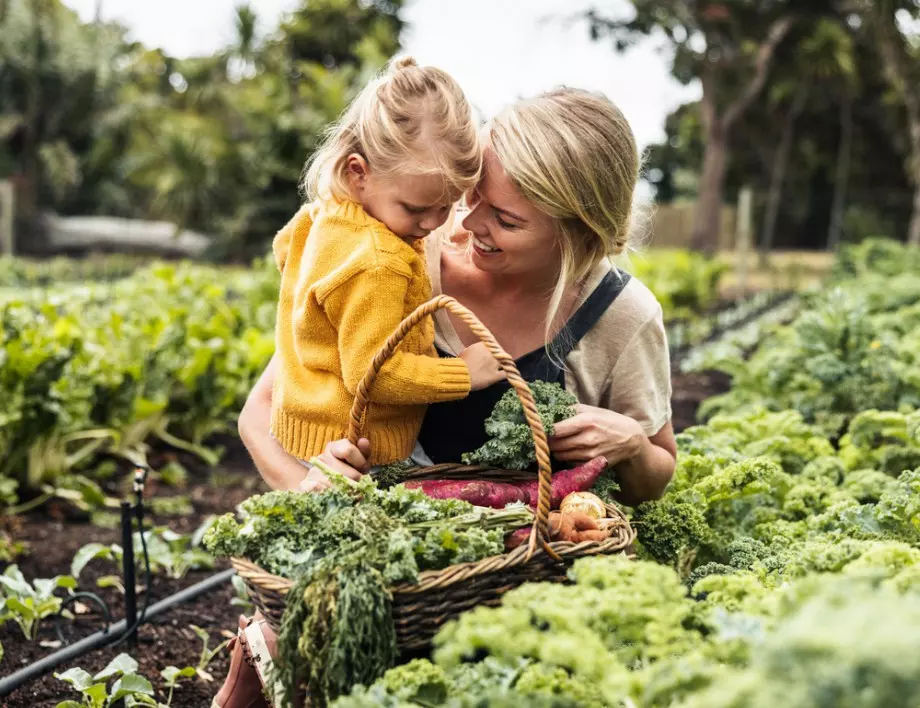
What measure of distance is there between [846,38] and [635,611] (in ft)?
76.2

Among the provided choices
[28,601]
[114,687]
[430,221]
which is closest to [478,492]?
[430,221]

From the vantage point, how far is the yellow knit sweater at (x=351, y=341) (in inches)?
92.2

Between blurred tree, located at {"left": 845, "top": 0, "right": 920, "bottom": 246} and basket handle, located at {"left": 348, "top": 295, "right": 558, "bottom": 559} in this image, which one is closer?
basket handle, located at {"left": 348, "top": 295, "right": 558, "bottom": 559}

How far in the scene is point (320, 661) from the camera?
68.6 inches

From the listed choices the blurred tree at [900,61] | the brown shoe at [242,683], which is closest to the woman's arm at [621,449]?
the brown shoe at [242,683]

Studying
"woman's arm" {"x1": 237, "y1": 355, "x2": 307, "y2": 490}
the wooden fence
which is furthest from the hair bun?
the wooden fence

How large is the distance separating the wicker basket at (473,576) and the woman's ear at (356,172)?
499mm

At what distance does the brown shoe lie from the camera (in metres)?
2.38

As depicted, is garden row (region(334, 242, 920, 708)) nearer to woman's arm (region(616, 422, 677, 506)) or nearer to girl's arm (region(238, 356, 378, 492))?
woman's arm (region(616, 422, 677, 506))

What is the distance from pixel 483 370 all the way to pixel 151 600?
220cm

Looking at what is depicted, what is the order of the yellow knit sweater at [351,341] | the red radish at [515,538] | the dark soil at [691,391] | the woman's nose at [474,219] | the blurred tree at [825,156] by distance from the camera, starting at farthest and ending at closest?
1. the blurred tree at [825,156]
2. the dark soil at [691,391]
3. the woman's nose at [474,219]
4. the yellow knit sweater at [351,341]
5. the red radish at [515,538]

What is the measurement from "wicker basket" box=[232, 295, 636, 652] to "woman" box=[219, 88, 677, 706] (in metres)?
0.38

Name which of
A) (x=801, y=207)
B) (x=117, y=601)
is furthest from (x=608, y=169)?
(x=801, y=207)

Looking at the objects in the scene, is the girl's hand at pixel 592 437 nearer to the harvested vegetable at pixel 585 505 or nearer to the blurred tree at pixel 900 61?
the harvested vegetable at pixel 585 505
